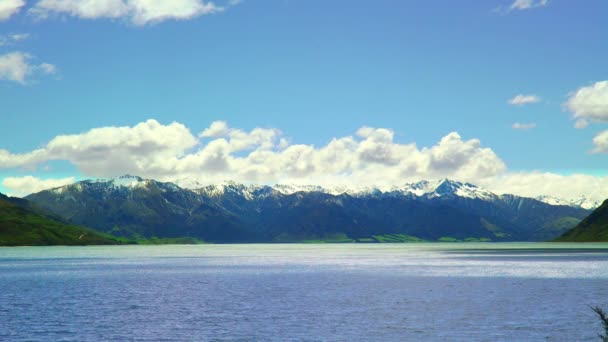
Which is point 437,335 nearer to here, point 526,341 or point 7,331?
point 526,341

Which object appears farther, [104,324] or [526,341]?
[104,324]

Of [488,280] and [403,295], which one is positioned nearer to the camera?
[403,295]

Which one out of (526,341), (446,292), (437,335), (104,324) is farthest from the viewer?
(446,292)

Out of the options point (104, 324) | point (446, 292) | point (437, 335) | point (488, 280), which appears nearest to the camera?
point (437, 335)

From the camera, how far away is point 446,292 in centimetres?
8788

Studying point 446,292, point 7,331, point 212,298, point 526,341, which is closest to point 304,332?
point 526,341

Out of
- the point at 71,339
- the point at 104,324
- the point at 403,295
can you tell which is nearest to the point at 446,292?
the point at 403,295

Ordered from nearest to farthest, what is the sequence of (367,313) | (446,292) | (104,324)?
(104,324), (367,313), (446,292)

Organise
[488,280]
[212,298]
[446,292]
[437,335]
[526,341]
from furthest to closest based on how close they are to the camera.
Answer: [488,280]
[446,292]
[212,298]
[437,335]
[526,341]

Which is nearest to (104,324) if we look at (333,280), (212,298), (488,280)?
(212,298)

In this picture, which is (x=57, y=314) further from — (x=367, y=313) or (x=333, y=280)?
(x=333, y=280)

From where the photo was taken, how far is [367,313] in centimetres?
6594

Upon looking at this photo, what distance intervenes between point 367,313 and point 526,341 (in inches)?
813

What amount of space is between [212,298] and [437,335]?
3848 cm
